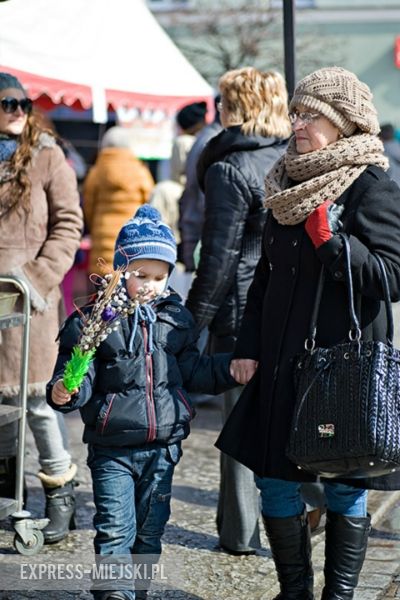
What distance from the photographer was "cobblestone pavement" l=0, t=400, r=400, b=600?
476 cm

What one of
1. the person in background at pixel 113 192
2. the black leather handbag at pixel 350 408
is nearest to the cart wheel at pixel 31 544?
the black leather handbag at pixel 350 408

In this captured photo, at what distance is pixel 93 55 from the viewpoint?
288 inches

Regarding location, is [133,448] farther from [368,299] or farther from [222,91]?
[222,91]

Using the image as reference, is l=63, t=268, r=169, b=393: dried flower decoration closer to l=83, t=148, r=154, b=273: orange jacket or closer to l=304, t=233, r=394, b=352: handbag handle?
l=304, t=233, r=394, b=352: handbag handle

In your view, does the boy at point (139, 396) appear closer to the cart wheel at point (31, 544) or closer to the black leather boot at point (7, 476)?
the cart wheel at point (31, 544)

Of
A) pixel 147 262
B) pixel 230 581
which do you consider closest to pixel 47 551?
pixel 230 581

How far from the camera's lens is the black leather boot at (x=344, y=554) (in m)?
4.22

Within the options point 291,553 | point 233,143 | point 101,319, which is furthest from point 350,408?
point 233,143

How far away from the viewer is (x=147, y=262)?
4.34 metres

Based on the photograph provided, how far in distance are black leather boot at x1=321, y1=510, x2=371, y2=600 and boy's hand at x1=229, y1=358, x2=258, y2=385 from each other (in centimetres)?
57

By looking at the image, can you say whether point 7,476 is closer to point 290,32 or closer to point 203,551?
point 203,551

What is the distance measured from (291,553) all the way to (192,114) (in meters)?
5.46

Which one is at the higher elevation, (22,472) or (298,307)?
(298,307)

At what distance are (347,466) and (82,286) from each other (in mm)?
8508
